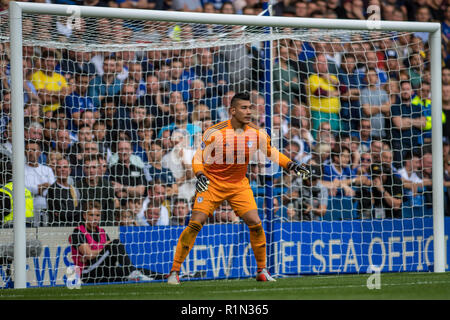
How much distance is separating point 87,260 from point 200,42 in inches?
118

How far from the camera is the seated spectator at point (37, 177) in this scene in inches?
372

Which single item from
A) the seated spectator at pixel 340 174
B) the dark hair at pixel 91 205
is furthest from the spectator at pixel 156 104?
the seated spectator at pixel 340 174

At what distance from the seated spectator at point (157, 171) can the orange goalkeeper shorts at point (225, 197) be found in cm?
226

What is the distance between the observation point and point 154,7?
461 inches

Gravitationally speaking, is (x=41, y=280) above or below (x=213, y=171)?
below

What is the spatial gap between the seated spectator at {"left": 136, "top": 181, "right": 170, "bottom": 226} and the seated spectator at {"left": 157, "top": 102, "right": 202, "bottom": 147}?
71 cm

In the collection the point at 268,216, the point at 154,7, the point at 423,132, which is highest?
the point at 154,7

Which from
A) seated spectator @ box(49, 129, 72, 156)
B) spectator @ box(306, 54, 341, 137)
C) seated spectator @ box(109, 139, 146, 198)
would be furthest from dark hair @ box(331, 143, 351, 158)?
seated spectator @ box(49, 129, 72, 156)

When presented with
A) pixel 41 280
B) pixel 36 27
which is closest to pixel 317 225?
pixel 41 280

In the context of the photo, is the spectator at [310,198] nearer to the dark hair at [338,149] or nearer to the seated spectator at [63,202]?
the dark hair at [338,149]

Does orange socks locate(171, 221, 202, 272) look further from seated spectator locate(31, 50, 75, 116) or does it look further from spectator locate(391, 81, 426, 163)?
spectator locate(391, 81, 426, 163)

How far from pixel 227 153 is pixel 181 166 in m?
2.39

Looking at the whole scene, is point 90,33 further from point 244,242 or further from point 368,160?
point 368,160

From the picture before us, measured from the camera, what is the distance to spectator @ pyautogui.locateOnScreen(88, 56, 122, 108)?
10.3 m
